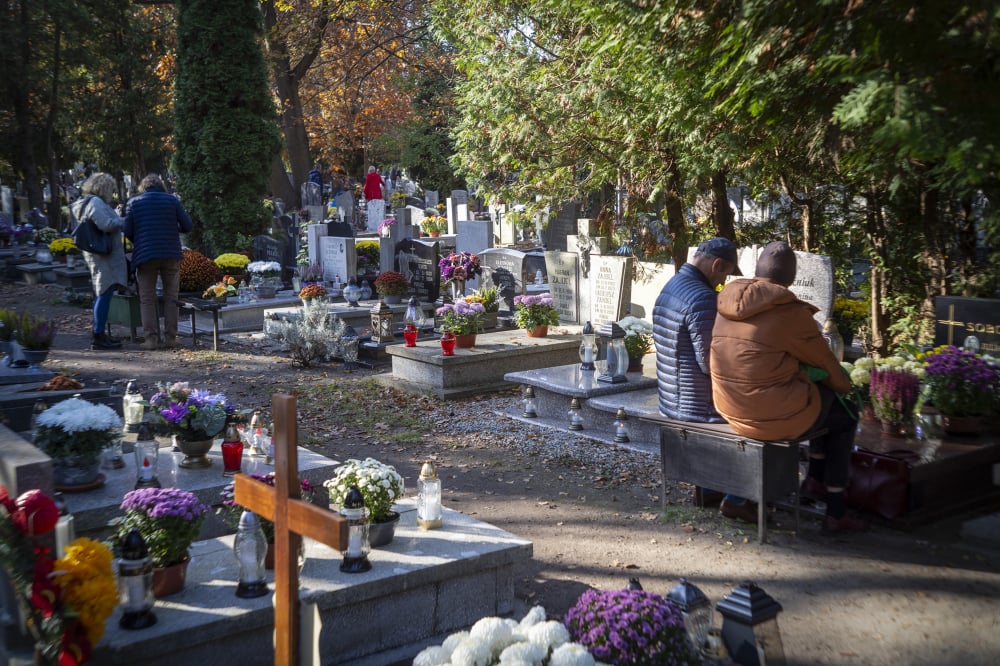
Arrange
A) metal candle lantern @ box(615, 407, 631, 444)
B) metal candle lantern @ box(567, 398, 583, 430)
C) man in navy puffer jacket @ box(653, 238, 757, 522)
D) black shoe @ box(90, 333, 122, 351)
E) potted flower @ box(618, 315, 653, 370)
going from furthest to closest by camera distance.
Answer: black shoe @ box(90, 333, 122, 351)
potted flower @ box(618, 315, 653, 370)
metal candle lantern @ box(567, 398, 583, 430)
metal candle lantern @ box(615, 407, 631, 444)
man in navy puffer jacket @ box(653, 238, 757, 522)

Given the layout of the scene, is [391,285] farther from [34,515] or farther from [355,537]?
[34,515]

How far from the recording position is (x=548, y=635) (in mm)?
2992

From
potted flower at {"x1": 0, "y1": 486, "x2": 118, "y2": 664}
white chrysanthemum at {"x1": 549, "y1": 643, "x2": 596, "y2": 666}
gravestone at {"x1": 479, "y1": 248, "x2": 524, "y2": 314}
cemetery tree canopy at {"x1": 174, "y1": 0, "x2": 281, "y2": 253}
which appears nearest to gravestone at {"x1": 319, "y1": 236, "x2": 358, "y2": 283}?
gravestone at {"x1": 479, "y1": 248, "x2": 524, "y2": 314}

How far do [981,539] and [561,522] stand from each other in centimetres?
261

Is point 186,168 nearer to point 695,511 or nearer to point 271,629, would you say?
point 695,511

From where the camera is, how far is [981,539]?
597 cm

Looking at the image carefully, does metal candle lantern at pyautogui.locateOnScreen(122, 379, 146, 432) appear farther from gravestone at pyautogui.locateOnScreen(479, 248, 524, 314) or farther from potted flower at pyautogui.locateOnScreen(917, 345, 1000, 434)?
gravestone at pyautogui.locateOnScreen(479, 248, 524, 314)

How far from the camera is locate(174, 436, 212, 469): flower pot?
19.8 ft

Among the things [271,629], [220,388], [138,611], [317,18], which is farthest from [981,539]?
[317,18]

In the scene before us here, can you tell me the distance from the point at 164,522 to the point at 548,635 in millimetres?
1920

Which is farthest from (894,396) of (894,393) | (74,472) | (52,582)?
(52,582)

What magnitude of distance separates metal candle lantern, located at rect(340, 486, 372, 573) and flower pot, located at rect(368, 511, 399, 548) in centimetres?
23

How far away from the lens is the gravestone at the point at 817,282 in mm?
9414

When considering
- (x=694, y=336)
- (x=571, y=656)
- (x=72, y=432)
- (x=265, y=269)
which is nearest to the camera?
(x=571, y=656)
